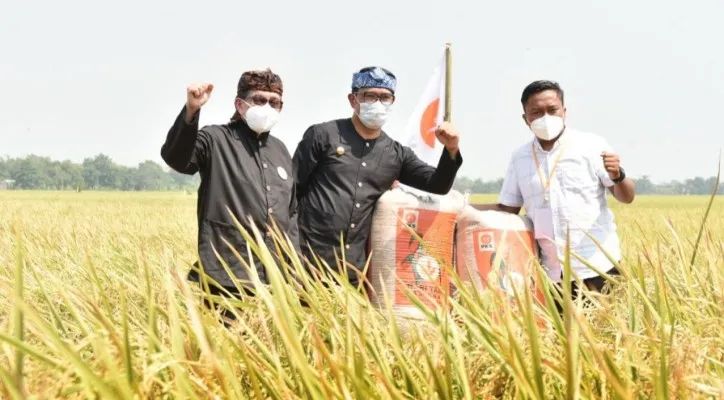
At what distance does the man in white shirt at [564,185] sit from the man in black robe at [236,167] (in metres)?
1.12

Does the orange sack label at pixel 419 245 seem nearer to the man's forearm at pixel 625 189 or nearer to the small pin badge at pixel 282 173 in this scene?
the small pin badge at pixel 282 173

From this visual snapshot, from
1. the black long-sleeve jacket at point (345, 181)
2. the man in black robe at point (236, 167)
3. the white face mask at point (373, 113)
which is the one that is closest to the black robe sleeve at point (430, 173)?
the black long-sleeve jacket at point (345, 181)

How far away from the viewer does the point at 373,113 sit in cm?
308

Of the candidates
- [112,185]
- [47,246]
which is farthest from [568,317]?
[112,185]

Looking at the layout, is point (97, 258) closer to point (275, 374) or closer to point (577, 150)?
point (577, 150)

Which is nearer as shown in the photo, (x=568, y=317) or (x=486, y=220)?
(x=568, y=317)

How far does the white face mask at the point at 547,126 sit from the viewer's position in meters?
3.00

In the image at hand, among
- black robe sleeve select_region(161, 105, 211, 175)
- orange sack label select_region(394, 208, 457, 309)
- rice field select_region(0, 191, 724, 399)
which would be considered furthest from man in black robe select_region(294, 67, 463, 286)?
rice field select_region(0, 191, 724, 399)

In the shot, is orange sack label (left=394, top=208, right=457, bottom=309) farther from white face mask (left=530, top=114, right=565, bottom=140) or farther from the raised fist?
the raised fist

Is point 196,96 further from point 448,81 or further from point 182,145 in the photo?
point 448,81

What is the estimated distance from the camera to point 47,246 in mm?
5457

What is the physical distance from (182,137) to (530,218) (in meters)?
1.63

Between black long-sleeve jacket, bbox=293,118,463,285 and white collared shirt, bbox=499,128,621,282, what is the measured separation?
413 mm

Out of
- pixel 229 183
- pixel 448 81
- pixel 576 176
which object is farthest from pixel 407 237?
pixel 448 81
